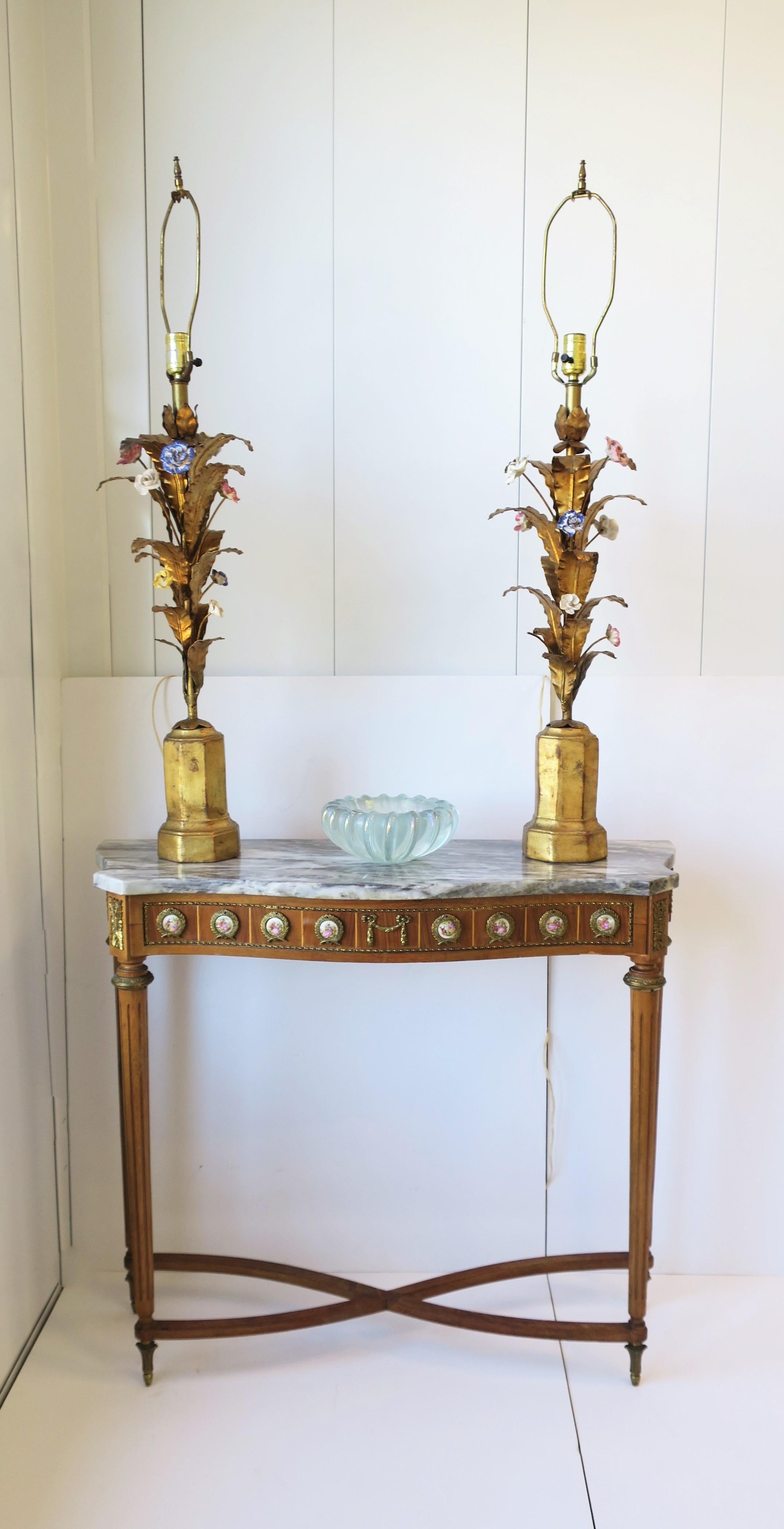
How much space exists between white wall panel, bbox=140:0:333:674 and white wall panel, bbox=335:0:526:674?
0.05m

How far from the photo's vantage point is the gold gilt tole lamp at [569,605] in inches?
81.3

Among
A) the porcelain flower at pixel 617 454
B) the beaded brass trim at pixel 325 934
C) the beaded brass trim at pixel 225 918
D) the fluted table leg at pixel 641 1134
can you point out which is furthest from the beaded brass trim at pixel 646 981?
the porcelain flower at pixel 617 454

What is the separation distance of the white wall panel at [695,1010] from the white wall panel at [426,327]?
43 centimetres

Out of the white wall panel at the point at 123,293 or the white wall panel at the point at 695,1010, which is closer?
the white wall panel at the point at 123,293

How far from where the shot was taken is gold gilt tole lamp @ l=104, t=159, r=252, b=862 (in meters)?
2.05

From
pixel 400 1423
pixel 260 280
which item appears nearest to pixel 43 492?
pixel 260 280

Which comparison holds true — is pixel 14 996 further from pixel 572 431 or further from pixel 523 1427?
pixel 572 431

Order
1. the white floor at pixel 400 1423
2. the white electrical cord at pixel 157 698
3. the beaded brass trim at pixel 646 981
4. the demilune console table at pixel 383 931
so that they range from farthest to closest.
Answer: the white electrical cord at pixel 157 698
the beaded brass trim at pixel 646 981
the demilune console table at pixel 383 931
the white floor at pixel 400 1423

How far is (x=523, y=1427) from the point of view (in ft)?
6.60

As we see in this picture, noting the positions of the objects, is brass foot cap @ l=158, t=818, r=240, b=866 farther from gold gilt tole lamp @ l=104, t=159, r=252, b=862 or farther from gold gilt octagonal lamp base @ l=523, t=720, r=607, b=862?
gold gilt octagonal lamp base @ l=523, t=720, r=607, b=862

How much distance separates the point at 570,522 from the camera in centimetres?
206

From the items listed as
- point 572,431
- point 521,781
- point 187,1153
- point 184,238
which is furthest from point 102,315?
point 187,1153

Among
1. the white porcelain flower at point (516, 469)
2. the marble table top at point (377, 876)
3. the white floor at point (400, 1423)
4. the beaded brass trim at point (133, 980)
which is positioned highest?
the white porcelain flower at point (516, 469)

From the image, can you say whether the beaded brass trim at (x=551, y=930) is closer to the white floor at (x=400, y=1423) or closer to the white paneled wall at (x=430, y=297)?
the white paneled wall at (x=430, y=297)
